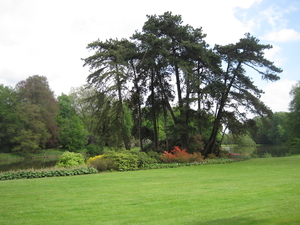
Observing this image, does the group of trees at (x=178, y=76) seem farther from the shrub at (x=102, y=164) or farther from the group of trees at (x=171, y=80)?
the shrub at (x=102, y=164)

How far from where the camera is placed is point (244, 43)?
2347cm

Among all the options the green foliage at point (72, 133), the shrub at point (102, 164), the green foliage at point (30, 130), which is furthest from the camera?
the green foliage at point (72, 133)

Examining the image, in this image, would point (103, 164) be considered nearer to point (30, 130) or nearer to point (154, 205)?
point (154, 205)

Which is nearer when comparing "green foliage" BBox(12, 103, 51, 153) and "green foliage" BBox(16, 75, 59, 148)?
"green foliage" BBox(12, 103, 51, 153)

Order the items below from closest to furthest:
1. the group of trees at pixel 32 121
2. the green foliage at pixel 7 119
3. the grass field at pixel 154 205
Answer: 1. the grass field at pixel 154 205
2. the group of trees at pixel 32 121
3. the green foliage at pixel 7 119

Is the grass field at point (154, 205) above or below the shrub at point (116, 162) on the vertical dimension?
below

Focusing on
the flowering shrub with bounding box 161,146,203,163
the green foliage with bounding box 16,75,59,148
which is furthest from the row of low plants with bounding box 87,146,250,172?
the green foliage with bounding box 16,75,59,148

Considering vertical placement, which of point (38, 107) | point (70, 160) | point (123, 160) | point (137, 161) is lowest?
point (137, 161)

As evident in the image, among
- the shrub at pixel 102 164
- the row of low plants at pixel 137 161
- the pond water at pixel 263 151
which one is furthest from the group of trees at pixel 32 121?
the shrub at pixel 102 164

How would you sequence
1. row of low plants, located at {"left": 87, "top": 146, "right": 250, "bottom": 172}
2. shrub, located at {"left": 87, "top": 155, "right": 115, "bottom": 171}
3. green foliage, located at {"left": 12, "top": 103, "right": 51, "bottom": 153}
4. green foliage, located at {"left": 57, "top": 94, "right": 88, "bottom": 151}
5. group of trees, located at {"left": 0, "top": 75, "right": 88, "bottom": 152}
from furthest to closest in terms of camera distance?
green foliage, located at {"left": 57, "top": 94, "right": 88, "bottom": 151} → group of trees, located at {"left": 0, "top": 75, "right": 88, "bottom": 152} → green foliage, located at {"left": 12, "top": 103, "right": 51, "bottom": 153} → row of low plants, located at {"left": 87, "top": 146, "right": 250, "bottom": 172} → shrub, located at {"left": 87, "top": 155, "right": 115, "bottom": 171}

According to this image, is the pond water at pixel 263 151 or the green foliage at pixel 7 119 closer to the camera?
the pond water at pixel 263 151

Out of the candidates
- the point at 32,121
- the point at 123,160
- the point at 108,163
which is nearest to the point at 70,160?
the point at 108,163

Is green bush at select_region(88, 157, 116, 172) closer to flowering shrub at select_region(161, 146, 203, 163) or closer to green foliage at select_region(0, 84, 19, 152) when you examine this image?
flowering shrub at select_region(161, 146, 203, 163)

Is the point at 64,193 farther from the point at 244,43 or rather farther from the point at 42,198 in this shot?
the point at 244,43
